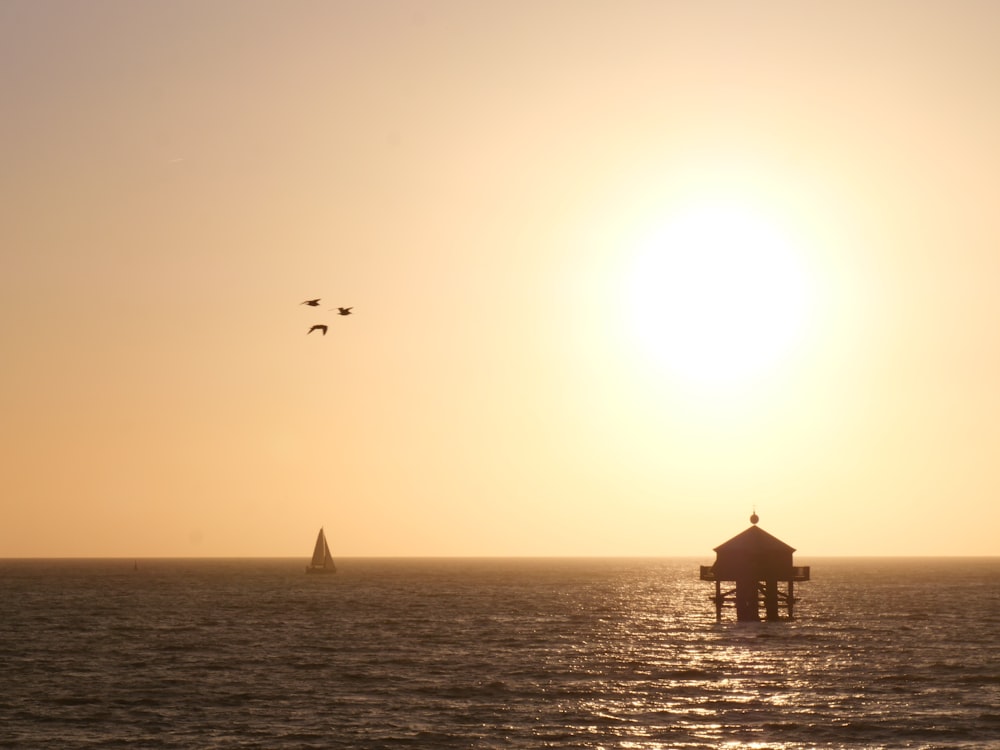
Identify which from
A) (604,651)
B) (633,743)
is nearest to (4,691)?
(633,743)

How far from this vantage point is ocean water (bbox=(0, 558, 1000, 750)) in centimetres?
3922

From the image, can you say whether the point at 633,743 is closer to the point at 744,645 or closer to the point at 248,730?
the point at 248,730

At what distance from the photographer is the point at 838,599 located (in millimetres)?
131000

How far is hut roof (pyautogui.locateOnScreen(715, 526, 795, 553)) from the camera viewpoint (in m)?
75.2

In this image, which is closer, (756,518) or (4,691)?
(4,691)

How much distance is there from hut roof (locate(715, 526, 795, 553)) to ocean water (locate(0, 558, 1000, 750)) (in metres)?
5.13

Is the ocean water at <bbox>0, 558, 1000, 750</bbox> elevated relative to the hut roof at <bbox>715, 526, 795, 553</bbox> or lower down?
lower down

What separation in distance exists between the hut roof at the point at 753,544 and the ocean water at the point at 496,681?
5.13 meters

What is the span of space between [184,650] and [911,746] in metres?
42.4

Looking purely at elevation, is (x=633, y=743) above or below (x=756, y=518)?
below

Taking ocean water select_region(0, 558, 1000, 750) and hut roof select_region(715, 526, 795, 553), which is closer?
ocean water select_region(0, 558, 1000, 750)

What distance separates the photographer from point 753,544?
247ft

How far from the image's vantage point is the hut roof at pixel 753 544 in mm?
75188

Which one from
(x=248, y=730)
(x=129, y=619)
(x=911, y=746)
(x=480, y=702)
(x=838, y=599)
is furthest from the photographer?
(x=838, y=599)
